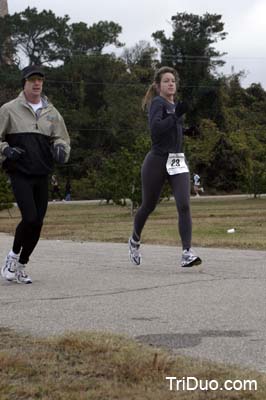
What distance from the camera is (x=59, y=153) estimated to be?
7695mm

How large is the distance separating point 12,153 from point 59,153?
0.44 meters

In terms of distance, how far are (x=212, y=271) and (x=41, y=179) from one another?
6.97 feet

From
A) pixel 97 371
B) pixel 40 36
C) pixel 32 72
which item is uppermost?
pixel 40 36

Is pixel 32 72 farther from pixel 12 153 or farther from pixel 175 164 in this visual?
pixel 175 164

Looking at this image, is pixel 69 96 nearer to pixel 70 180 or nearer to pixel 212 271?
pixel 70 180

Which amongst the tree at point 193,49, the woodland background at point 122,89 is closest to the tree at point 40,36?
the woodland background at point 122,89

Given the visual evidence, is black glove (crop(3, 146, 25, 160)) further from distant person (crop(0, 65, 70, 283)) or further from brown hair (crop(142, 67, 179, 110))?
brown hair (crop(142, 67, 179, 110))

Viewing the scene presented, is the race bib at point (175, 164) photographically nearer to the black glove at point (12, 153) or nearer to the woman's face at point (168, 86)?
the woman's face at point (168, 86)

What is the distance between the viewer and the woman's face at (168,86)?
8.68 meters

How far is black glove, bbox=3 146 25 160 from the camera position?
7543 mm

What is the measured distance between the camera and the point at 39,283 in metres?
7.90

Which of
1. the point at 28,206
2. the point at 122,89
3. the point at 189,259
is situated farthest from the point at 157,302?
the point at 122,89

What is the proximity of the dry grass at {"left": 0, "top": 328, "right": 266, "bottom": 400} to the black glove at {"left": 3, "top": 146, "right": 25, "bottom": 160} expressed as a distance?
2.82 m

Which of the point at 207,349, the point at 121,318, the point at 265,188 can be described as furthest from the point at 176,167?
A: the point at 265,188
